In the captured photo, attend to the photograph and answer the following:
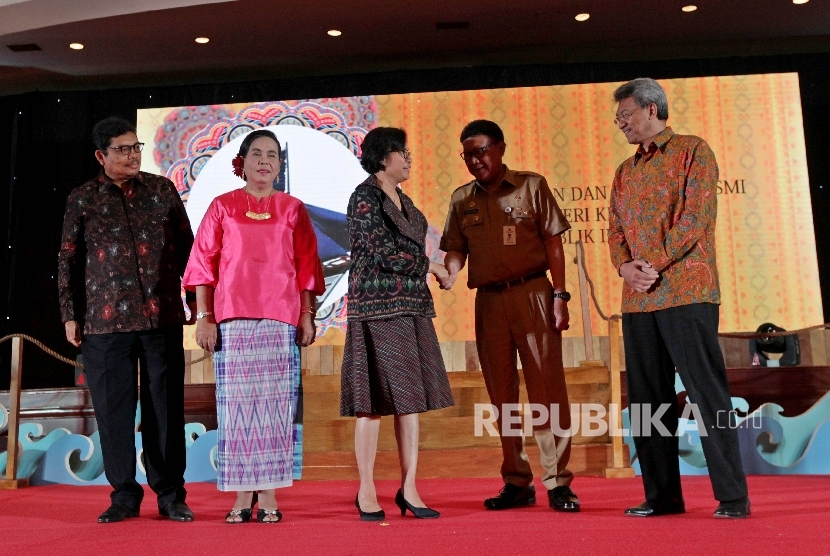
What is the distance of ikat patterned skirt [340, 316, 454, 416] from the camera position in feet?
9.59

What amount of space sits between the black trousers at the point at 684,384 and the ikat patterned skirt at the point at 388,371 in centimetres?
71

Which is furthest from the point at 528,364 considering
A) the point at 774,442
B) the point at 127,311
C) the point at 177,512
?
the point at 774,442

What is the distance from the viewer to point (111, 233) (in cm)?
329

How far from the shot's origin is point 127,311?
3.21m

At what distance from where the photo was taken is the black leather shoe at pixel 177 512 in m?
3.08

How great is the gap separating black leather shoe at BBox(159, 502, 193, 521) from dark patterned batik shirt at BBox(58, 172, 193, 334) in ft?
2.23

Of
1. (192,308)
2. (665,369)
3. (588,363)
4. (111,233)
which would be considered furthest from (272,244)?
(588,363)

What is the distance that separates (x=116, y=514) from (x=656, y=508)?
1.97m

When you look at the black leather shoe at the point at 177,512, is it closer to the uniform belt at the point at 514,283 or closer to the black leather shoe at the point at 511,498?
the black leather shoe at the point at 511,498

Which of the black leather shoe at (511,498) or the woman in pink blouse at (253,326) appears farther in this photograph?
the black leather shoe at (511,498)

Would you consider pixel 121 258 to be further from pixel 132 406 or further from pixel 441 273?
pixel 441 273

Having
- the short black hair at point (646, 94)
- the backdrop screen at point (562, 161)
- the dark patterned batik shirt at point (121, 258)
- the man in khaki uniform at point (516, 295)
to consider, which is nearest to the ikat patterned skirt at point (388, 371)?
the man in khaki uniform at point (516, 295)

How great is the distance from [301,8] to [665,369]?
17.2 ft

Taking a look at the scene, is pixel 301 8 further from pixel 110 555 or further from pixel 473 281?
pixel 110 555
